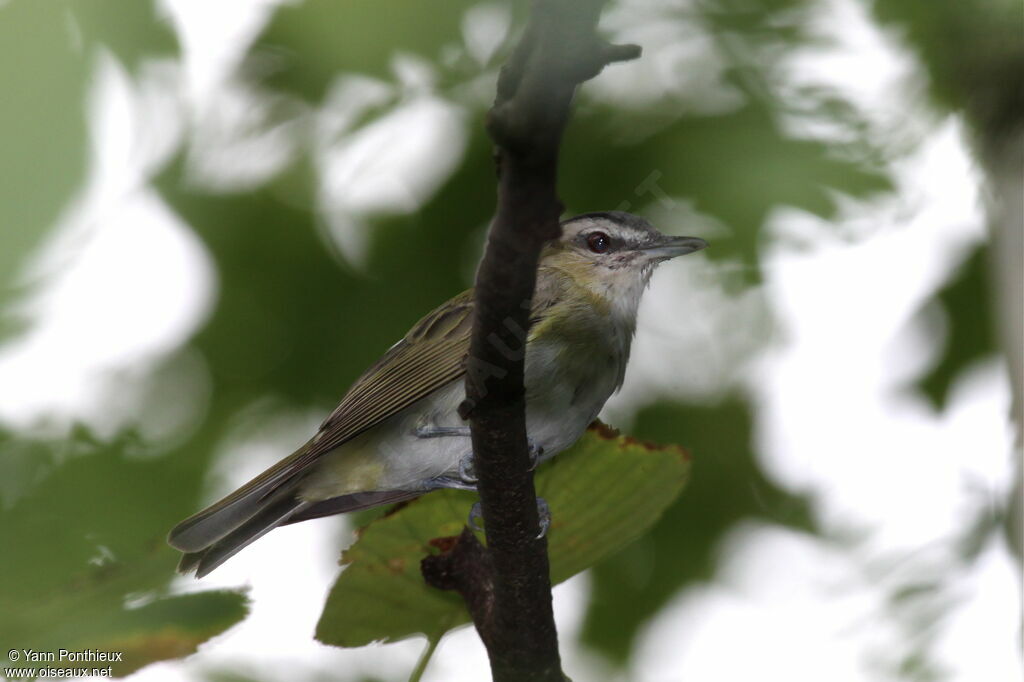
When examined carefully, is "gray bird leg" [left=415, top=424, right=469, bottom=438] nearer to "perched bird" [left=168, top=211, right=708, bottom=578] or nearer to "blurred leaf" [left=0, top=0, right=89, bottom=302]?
"perched bird" [left=168, top=211, right=708, bottom=578]

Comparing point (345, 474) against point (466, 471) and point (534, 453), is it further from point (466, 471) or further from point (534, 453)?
point (534, 453)

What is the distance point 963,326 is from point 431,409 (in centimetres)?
181

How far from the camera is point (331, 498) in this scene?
3711 mm

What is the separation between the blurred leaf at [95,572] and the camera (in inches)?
44.1

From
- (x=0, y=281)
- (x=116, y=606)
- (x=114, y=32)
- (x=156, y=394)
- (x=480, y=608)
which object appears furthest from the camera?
(x=156, y=394)

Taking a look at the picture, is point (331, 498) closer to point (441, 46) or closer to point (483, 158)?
point (483, 158)

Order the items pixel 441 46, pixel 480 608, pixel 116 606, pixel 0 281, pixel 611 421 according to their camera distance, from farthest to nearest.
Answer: pixel 611 421
pixel 480 608
pixel 441 46
pixel 116 606
pixel 0 281

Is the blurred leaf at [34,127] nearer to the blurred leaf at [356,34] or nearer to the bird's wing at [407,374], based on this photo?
the blurred leaf at [356,34]

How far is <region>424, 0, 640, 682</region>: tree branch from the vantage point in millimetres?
941

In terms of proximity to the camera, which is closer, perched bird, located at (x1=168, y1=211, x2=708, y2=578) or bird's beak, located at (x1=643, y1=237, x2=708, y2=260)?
perched bird, located at (x1=168, y1=211, x2=708, y2=578)

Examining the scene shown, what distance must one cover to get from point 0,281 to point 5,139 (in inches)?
3.6

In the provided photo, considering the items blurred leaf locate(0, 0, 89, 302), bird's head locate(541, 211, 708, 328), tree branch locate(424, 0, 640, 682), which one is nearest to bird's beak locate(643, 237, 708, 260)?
bird's head locate(541, 211, 708, 328)

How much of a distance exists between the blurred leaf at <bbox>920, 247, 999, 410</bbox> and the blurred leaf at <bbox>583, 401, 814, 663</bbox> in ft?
2.11

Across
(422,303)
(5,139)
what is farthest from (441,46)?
(422,303)
